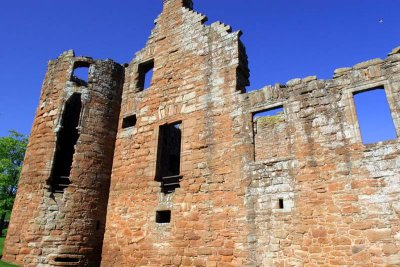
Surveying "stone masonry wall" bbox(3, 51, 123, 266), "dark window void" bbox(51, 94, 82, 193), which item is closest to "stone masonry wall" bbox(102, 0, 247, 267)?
"stone masonry wall" bbox(3, 51, 123, 266)

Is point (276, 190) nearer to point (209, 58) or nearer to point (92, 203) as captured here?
point (209, 58)

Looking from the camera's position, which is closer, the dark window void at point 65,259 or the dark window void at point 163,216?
the dark window void at point 163,216

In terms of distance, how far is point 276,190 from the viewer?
8062 millimetres

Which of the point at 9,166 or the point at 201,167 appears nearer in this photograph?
the point at 201,167

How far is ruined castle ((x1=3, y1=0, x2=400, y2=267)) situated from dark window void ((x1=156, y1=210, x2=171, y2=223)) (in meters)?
0.05

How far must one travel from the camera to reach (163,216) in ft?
32.4

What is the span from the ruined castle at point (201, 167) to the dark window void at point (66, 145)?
0.06 meters

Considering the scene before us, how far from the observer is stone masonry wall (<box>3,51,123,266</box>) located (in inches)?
395

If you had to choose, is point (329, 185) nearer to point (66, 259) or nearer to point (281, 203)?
point (281, 203)

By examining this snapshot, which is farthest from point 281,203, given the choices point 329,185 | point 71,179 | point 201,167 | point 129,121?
point 71,179

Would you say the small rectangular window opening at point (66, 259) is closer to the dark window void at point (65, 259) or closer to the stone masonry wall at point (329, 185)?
the dark window void at point (65, 259)

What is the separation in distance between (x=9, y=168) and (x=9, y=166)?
0.16 meters

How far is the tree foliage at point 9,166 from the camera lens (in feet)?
78.0

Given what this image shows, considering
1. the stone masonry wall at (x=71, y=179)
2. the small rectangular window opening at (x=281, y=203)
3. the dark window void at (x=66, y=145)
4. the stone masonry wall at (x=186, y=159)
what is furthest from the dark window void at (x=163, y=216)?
the dark window void at (x=66, y=145)
